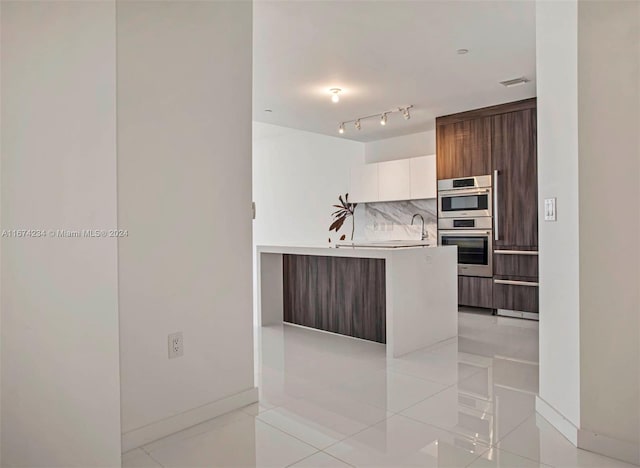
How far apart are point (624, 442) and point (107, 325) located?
2108mm

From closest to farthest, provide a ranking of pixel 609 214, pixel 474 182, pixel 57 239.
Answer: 1. pixel 57 239
2. pixel 609 214
3. pixel 474 182

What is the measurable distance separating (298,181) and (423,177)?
2690 millimetres

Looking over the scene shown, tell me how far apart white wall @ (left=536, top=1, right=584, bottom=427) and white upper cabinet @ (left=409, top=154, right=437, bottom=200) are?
363 centimetres

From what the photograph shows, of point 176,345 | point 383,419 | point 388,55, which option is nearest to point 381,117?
point 388,55

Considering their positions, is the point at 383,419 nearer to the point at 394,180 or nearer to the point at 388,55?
the point at 388,55

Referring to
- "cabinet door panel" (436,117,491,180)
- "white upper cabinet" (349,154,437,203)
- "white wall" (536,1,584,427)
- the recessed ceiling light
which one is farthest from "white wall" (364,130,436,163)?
"white wall" (536,1,584,427)

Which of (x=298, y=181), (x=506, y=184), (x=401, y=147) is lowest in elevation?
(x=506, y=184)

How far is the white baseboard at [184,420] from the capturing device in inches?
84.7

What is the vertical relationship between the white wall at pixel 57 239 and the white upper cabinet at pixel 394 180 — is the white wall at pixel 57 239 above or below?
below

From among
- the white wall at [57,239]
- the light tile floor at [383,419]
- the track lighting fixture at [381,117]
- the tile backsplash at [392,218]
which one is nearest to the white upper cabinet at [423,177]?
the tile backsplash at [392,218]

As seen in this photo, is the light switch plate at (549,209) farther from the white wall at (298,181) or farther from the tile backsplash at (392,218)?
the white wall at (298,181)

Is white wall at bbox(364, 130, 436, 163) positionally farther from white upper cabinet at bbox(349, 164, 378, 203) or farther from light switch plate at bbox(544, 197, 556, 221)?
light switch plate at bbox(544, 197, 556, 221)

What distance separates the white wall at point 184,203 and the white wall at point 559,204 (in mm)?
1578

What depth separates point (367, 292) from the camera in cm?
417
